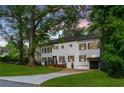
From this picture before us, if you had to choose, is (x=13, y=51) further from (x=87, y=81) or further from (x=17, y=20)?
(x=87, y=81)

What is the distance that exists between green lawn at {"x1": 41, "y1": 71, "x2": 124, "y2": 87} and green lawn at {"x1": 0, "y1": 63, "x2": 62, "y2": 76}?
522 millimetres

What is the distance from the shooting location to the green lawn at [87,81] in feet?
38.2

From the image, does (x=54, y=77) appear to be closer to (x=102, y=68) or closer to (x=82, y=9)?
(x=102, y=68)

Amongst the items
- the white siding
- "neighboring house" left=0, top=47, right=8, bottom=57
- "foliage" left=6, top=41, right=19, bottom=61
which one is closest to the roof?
the white siding

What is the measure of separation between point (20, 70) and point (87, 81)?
2646 mm

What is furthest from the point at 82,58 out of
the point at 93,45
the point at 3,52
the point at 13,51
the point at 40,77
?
the point at 3,52

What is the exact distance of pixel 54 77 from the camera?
12844 millimetres

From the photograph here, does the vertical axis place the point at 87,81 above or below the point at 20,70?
below

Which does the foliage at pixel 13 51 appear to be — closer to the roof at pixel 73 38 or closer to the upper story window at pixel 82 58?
the roof at pixel 73 38

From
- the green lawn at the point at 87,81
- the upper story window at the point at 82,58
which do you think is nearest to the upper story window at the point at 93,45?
the upper story window at the point at 82,58

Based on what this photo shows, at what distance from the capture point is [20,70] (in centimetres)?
1338

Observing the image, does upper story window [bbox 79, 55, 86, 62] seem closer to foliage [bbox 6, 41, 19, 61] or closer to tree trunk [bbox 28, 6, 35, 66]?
tree trunk [bbox 28, 6, 35, 66]
